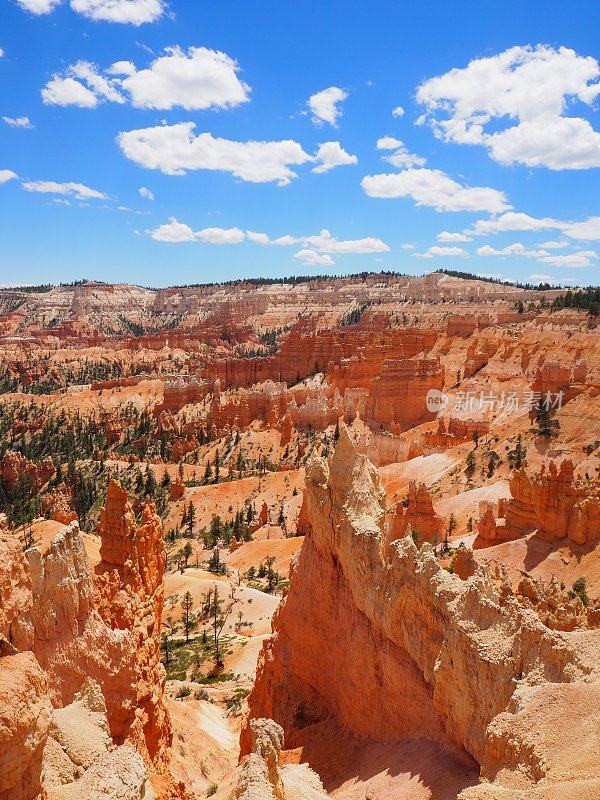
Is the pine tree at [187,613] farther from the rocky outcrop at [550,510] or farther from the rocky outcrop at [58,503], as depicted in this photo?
the rocky outcrop at [58,503]

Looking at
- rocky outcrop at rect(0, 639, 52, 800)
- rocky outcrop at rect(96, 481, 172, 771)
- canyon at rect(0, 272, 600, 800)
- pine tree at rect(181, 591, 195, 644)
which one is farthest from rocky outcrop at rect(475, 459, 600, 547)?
rocky outcrop at rect(0, 639, 52, 800)

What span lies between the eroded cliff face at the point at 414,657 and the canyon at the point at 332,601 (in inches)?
2.0

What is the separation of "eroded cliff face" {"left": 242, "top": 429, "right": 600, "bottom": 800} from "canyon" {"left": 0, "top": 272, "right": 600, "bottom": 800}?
5cm

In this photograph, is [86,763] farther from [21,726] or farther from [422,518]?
[422,518]

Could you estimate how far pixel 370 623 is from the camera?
45.1 feet

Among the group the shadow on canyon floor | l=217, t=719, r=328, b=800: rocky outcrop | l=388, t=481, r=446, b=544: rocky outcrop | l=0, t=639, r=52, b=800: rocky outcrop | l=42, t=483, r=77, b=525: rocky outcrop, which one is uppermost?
l=0, t=639, r=52, b=800: rocky outcrop

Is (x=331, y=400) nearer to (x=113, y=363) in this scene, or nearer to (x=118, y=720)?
(x=118, y=720)

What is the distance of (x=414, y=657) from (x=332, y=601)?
415 centimetres

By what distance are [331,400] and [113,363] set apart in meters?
78.4

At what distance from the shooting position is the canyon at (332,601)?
829 centimetres

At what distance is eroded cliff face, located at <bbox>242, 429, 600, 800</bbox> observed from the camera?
7969 millimetres

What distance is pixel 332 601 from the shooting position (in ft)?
51.5

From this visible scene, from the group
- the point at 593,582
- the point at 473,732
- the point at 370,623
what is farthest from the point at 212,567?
the point at 473,732

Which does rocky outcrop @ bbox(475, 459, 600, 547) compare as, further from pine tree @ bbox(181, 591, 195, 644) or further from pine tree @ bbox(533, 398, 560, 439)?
pine tree @ bbox(533, 398, 560, 439)
